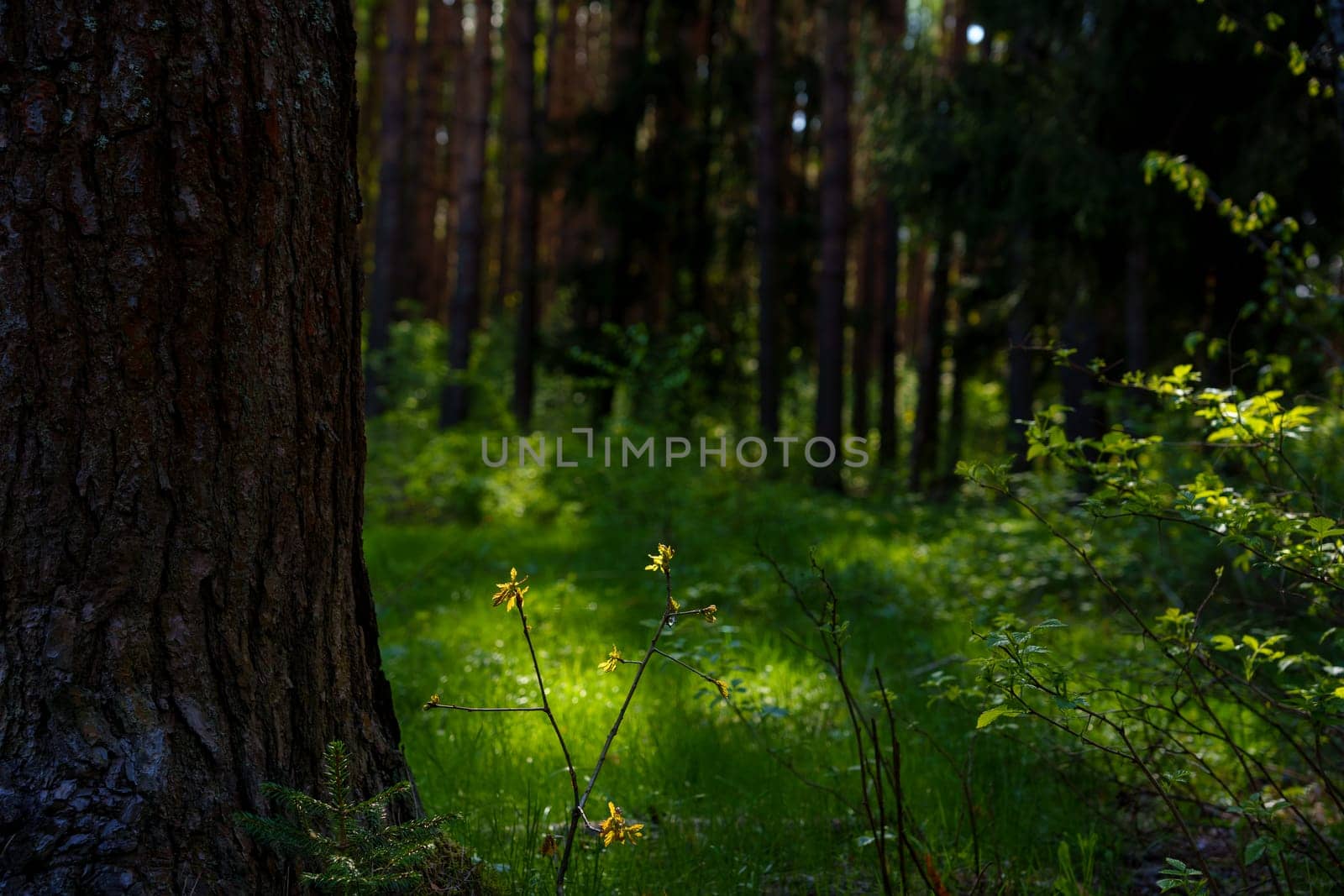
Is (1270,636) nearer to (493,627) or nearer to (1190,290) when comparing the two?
(493,627)

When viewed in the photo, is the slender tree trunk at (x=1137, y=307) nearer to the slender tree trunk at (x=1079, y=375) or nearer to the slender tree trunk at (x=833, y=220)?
the slender tree trunk at (x=1079, y=375)

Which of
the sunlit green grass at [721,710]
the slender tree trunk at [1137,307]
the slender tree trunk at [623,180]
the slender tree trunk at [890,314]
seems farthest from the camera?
the slender tree trunk at [890,314]

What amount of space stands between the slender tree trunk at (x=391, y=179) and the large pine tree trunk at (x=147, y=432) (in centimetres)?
1305

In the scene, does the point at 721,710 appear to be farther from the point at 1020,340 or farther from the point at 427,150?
the point at 427,150

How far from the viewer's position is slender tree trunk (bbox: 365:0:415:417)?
1476 cm

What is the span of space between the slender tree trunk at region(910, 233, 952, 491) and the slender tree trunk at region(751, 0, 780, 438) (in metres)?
2.03

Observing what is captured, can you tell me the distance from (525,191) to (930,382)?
643 cm

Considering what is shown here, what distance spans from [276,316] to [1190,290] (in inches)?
297

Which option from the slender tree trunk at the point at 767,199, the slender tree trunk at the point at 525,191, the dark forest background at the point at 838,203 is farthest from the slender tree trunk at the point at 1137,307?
the slender tree trunk at the point at 525,191

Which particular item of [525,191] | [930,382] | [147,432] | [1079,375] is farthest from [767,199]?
[147,432]

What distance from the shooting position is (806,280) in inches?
565

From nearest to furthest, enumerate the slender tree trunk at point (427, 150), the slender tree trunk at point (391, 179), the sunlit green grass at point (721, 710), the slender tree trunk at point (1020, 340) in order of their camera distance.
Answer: the sunlit green grass at point (721, 710) → the slender tree trunk at point (1020, 340) → the slender tree trunk at point (391, 179) → the slender tree trunk at point (427, 150)

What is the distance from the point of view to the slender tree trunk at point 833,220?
1195 centimetres

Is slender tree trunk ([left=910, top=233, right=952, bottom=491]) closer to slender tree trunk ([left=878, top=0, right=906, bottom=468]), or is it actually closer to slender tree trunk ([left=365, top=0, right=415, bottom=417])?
slender tree trunk ([left=878, top=0, right=906, bottom=468])
